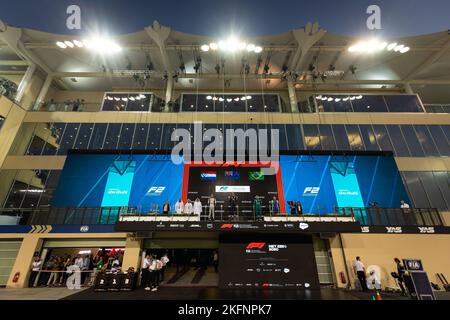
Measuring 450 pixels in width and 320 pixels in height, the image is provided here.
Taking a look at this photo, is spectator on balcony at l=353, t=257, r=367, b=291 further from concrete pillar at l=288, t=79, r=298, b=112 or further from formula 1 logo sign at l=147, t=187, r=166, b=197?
concrete pillar at l=288, t=79, r=298, b=112

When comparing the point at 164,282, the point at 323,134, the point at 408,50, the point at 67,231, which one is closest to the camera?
the point at 164,282

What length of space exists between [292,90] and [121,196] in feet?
65.7

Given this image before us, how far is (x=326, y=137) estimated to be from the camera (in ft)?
66.7

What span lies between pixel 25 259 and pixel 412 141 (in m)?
30.8

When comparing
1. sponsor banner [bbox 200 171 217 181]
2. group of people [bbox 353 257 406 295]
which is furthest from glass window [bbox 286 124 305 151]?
group of people [bbox 353 257 406 295]

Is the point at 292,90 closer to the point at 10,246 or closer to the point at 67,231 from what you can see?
the point at 67,231

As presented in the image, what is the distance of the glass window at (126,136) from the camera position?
65.2 ft

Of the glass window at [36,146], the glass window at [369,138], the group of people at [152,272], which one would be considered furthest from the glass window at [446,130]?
the glass window at [36,146]

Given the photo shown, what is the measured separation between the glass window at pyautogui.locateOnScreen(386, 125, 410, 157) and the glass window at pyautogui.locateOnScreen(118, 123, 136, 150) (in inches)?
954

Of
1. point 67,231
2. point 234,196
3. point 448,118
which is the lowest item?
Answer: point 67,231

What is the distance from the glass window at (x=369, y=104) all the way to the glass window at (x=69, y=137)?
27531 millimetres

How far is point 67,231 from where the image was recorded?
13.0 meters

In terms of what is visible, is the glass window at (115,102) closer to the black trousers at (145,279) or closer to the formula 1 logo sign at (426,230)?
the black trousers at (145,279)
